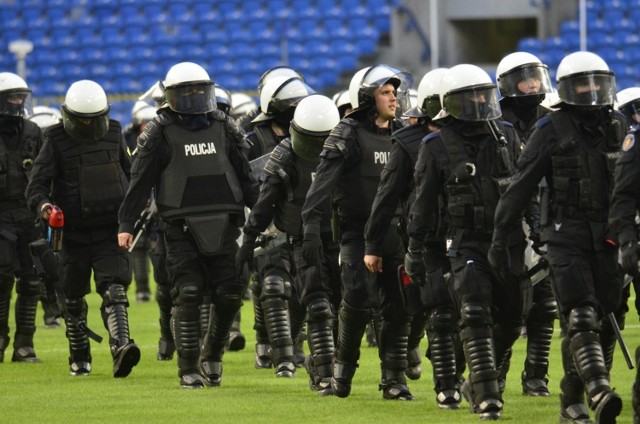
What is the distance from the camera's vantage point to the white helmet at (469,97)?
853 cm

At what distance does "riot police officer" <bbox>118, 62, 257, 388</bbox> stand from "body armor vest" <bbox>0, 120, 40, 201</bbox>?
2209 millimetres

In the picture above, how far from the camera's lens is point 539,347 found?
9.98m

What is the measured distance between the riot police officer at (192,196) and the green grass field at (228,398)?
536mm

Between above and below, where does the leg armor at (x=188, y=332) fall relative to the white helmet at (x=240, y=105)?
below

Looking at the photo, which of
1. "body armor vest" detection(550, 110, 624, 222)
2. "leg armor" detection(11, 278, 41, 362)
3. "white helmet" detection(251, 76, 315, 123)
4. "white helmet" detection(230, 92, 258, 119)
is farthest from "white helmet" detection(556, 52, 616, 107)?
"white helmet" detection(230, 92, 258, 119)

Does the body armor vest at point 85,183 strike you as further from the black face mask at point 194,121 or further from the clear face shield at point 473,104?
the clear face shield at point 473,104

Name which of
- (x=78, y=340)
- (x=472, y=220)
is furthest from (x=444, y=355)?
(x=78, y=340)

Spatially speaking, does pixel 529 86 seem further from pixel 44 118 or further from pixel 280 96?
pixel 44 118

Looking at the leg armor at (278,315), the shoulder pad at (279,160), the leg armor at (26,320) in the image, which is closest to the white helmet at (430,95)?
the shoulder pad at (279,160)

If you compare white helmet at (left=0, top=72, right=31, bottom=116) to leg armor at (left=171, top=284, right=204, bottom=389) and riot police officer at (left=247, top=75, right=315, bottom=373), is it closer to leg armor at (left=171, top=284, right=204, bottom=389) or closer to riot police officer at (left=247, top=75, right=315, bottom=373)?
riot police officer at (left=247, top=75, right=315, bottom=373)

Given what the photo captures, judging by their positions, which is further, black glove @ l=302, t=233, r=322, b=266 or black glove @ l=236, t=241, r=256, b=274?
black glove @ l=236, t=241, r=256, b=274

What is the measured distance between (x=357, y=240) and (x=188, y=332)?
141cm

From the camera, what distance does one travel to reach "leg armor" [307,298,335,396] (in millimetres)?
10016

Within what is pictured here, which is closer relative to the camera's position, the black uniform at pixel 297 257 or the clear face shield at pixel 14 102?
the black uniform at pixel 297 257
